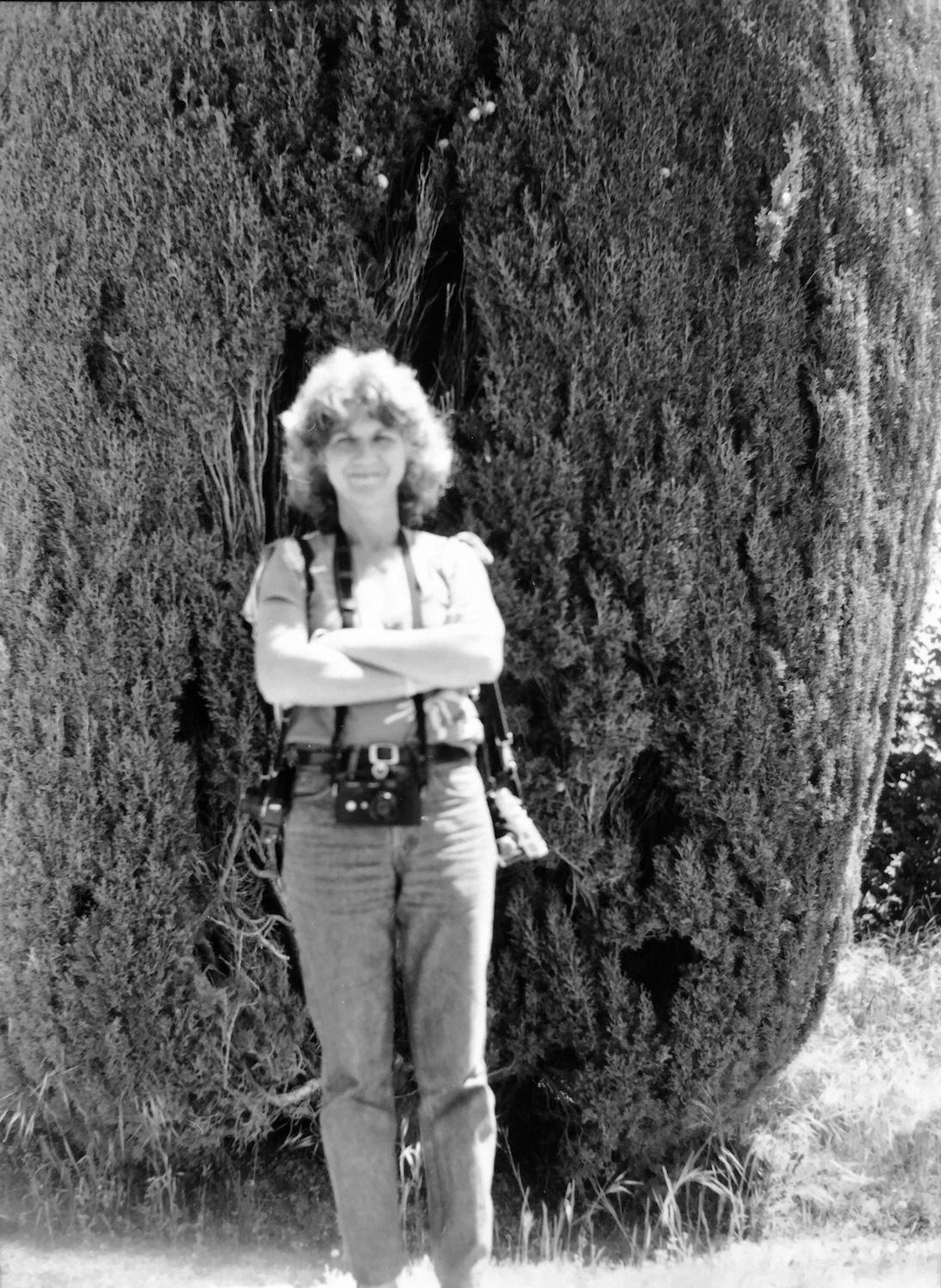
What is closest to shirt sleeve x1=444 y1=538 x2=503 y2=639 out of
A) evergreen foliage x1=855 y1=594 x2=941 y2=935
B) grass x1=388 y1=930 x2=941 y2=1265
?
grass x1=388 y1=930 x2=941 y2=1265

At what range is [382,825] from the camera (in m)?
2.59

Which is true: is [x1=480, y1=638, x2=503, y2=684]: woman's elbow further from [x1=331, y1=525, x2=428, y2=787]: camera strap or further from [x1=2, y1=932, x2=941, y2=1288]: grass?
[x1=2, y1=932, x2=941, y2=1288]: grass

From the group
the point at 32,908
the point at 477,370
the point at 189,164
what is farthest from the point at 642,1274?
the point at 189,164

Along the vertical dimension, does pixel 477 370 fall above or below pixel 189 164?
below

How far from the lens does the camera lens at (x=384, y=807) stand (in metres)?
2.55

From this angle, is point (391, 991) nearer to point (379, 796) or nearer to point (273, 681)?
point (379, 796)

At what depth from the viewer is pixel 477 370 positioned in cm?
349

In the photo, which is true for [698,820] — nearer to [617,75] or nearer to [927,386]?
[927,386]

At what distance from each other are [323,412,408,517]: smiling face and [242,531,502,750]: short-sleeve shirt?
142mm

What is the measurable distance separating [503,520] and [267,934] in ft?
4.75

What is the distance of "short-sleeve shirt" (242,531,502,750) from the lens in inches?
105

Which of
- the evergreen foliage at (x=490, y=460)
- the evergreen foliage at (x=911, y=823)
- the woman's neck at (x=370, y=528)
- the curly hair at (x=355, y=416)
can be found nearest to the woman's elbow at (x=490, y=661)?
the woman's neck at (x=370, y=528)

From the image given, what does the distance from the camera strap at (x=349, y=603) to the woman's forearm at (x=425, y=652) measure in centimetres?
8

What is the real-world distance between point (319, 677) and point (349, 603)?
239 millimetres
